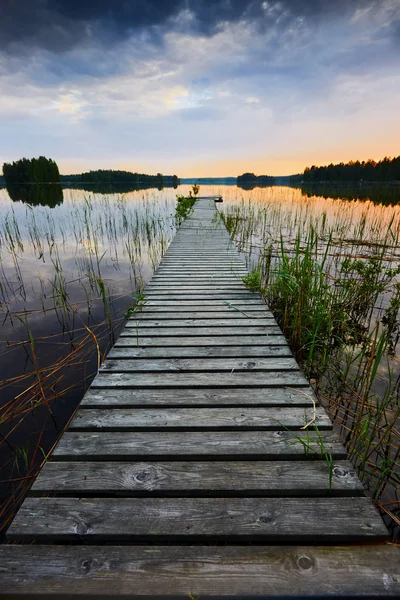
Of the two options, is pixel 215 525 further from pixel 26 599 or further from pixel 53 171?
pixel 53 171

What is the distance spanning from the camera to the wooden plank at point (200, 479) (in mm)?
1319

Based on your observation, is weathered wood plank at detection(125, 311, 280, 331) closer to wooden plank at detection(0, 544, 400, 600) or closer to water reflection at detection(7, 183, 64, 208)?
wooden plank at detection(0, 544, 400, 600)

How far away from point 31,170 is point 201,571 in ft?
208

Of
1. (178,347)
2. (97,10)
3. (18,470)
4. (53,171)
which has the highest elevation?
(97,10)

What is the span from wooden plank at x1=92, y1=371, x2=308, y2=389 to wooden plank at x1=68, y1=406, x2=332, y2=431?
25 cm

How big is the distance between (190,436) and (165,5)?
16.3 meters

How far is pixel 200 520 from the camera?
1.19 metres

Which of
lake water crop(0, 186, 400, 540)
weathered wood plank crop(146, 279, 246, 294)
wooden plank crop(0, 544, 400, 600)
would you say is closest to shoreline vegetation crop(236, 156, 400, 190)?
lake water crop(0, 186, 400, 540)

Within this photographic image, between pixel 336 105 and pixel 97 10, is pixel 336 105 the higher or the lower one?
the lower one

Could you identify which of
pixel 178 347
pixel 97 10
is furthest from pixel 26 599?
pixel 97 10

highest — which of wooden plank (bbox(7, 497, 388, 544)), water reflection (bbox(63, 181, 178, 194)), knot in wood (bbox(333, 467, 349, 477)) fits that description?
water reflection (bbox(63, 181, 178, 194))

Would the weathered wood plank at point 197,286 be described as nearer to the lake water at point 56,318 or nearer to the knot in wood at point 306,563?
the lake water at point 56,318

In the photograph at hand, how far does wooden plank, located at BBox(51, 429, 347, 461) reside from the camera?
1508mm

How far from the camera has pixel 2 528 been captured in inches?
67.5
